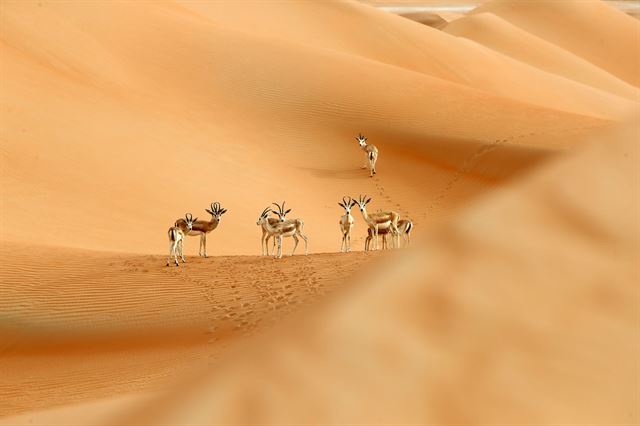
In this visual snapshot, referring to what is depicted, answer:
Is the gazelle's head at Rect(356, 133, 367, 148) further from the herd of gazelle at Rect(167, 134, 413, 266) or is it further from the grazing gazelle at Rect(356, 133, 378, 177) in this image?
the herd of gazelle at Rect(167, 134, 413, 266)

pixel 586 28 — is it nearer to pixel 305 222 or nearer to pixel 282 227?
pixel 305 222

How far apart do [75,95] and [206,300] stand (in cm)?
1306

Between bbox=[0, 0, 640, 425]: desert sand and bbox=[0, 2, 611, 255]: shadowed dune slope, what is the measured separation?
0.08 meters

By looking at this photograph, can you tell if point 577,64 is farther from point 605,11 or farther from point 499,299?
point 499,299

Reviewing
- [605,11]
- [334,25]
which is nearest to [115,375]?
[334,25]

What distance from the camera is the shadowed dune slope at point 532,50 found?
142 ft

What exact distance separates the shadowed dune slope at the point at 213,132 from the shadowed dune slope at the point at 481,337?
43.2 ft

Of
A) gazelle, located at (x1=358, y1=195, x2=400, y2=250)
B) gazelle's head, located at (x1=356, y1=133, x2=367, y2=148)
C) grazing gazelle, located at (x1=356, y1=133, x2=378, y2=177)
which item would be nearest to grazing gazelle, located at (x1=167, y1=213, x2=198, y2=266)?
gazelle, located at (x1=358, y1=195, x2=400, y2=250)

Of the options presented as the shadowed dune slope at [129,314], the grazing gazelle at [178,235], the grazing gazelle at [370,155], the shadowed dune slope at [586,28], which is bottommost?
the shadowed dune slope at [129,314]

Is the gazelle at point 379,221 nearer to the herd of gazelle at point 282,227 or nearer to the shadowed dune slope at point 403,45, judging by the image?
the herd of gazelle at point 282,227

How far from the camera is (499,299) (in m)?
2.55

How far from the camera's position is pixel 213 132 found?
23.2 m

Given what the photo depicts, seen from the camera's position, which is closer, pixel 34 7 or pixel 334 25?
pixel 34 7

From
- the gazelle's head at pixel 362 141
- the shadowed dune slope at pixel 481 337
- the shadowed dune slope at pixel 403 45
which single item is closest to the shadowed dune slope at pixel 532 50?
the shadowed dune slope at pixel 403 45
